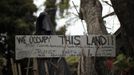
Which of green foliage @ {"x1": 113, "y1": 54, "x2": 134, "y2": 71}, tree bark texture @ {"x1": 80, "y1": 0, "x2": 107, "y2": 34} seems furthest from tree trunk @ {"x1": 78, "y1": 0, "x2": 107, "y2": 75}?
green foliage @ {"x1": 113, "y1": 54, "x2": 134, "y2": 71}

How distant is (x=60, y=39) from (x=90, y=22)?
182cm

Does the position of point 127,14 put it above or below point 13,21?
below

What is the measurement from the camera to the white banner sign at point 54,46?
333 inches

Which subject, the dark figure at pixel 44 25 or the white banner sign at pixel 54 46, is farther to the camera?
the dark figure at pixel 44 25

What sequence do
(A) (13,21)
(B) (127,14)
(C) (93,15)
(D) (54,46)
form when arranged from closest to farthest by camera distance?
(B) (127,14), (D) (54,46), (C) (93,15), (A) (13,21)

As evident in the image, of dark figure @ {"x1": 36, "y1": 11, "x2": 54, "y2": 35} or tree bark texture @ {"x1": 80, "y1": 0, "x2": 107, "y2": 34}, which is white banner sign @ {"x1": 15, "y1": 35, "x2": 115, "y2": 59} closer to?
dark figure @ {"x1": 36, "y1": 11, "x2": 54, "y2": 35}

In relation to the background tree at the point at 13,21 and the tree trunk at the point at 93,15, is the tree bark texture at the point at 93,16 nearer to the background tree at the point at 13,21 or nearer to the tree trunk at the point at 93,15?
the tree trunk at the point at 93,15

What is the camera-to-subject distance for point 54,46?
28.0 ft

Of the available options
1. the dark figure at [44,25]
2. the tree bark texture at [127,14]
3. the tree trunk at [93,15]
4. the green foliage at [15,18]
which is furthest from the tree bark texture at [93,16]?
the green foliage at [15,18]

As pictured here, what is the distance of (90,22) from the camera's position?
33.2 ft

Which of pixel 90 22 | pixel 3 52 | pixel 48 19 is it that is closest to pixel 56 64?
pixel 48 19

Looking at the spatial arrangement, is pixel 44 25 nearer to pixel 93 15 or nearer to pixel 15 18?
pixel 93 15

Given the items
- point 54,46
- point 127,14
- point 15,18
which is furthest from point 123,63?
point 15,18

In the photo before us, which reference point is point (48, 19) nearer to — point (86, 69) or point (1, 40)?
point (86, 69)
